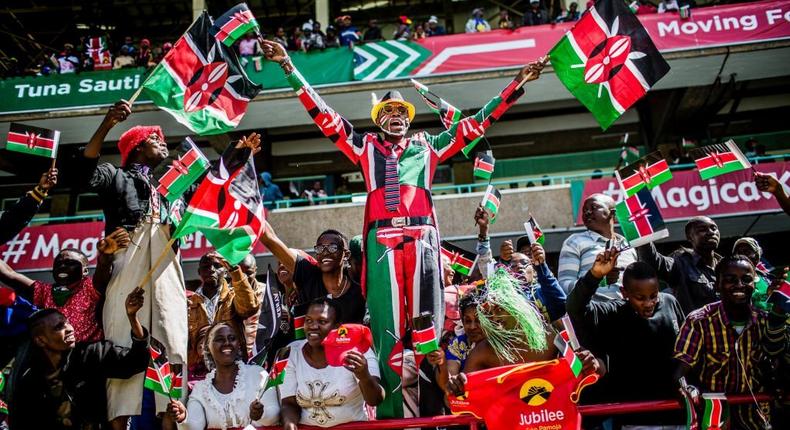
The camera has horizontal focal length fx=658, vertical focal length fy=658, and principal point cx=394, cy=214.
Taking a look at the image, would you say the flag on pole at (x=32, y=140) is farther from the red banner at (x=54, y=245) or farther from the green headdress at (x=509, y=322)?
the red banner at (x=54, y=245)

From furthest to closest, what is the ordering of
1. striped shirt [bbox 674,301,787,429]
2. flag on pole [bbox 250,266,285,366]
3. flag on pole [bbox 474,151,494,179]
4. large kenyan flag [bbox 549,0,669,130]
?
flag on pole [bbox 474,151,494,179], large kenyan flag [bbox 549,0,669,130], flag on pole [bbox 250,266,285,366], striped shirt [bbox 674,301,787,429]

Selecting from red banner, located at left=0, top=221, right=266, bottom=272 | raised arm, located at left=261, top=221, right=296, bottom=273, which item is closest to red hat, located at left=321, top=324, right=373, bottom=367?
raised arm, located at left=261, top=221, right=296, bottom=273

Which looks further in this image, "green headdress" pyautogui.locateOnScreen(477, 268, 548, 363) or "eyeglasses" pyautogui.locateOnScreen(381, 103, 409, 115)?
"eyeglasses" pyautogui.locateOnScreen(381, 103, 409, 115)

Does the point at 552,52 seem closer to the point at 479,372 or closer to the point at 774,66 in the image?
the point at 479,372

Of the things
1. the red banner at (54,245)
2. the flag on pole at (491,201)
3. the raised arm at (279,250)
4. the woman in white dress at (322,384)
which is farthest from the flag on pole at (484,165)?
the red banner at (54,245)

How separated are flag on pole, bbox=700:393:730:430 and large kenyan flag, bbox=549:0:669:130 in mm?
2091

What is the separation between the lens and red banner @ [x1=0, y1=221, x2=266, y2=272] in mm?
13086

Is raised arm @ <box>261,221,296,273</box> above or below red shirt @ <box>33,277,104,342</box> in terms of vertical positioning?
above

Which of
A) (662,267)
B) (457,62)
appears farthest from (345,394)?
(457,62)

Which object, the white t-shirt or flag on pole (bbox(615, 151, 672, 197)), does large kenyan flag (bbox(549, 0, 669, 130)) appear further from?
the white t-shirt

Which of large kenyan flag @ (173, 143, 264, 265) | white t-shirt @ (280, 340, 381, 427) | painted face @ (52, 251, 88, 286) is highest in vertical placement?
large kenyan flag @ (173, 143, 264, 265)

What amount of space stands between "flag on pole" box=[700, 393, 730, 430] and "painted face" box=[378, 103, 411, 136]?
2338 mm

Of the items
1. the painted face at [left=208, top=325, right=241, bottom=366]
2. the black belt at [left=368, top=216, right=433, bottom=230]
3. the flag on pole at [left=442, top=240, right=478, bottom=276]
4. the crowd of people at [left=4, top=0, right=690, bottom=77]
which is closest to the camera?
the black belt at [left=368, top=216, right=433, bottom=230]

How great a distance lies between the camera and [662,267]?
442 centimetres
